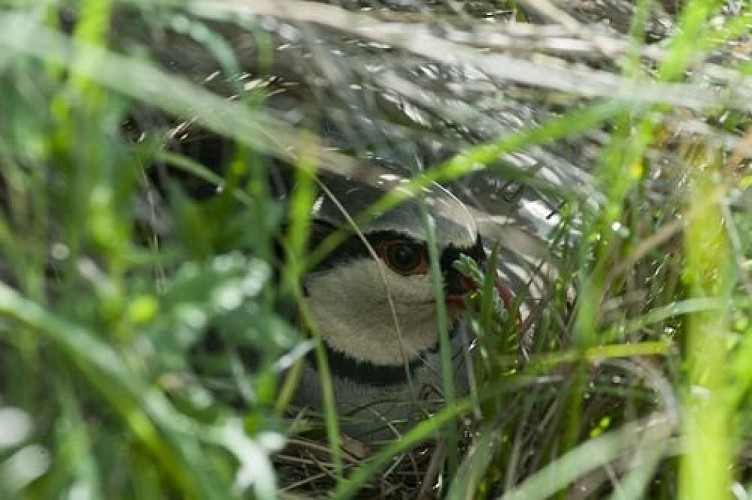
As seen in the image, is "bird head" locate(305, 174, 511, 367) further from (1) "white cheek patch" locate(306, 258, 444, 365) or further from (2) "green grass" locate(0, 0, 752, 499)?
(2) "green grass" locate(0, 0, 752, 499)

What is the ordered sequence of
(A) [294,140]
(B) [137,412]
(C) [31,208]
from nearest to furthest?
1. (B) [137,412]
2. (C) [31,208]
3. (A) [294,140]

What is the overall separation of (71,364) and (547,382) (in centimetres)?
58

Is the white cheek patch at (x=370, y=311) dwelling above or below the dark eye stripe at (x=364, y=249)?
below

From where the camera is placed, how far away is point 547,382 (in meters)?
1.44

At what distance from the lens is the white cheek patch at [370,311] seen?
2418mm

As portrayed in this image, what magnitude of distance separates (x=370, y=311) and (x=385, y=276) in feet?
1.36

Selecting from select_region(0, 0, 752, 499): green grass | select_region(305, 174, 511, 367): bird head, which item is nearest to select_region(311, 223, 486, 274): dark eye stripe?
select_region(305, 174, 511, 367): bird head

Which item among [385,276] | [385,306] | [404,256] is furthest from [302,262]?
[385,306]

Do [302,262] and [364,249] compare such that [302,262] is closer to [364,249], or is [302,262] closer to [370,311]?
[364,249]

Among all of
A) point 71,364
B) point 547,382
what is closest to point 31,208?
point 71,364

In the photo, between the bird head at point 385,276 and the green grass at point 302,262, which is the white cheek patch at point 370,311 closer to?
the bird head at point 385,276

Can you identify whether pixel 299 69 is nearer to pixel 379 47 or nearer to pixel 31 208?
pixel 379 47

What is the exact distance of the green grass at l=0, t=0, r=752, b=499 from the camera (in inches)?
40.4

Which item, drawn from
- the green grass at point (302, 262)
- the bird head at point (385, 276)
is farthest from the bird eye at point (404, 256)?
the green grass at point (302, 262)
